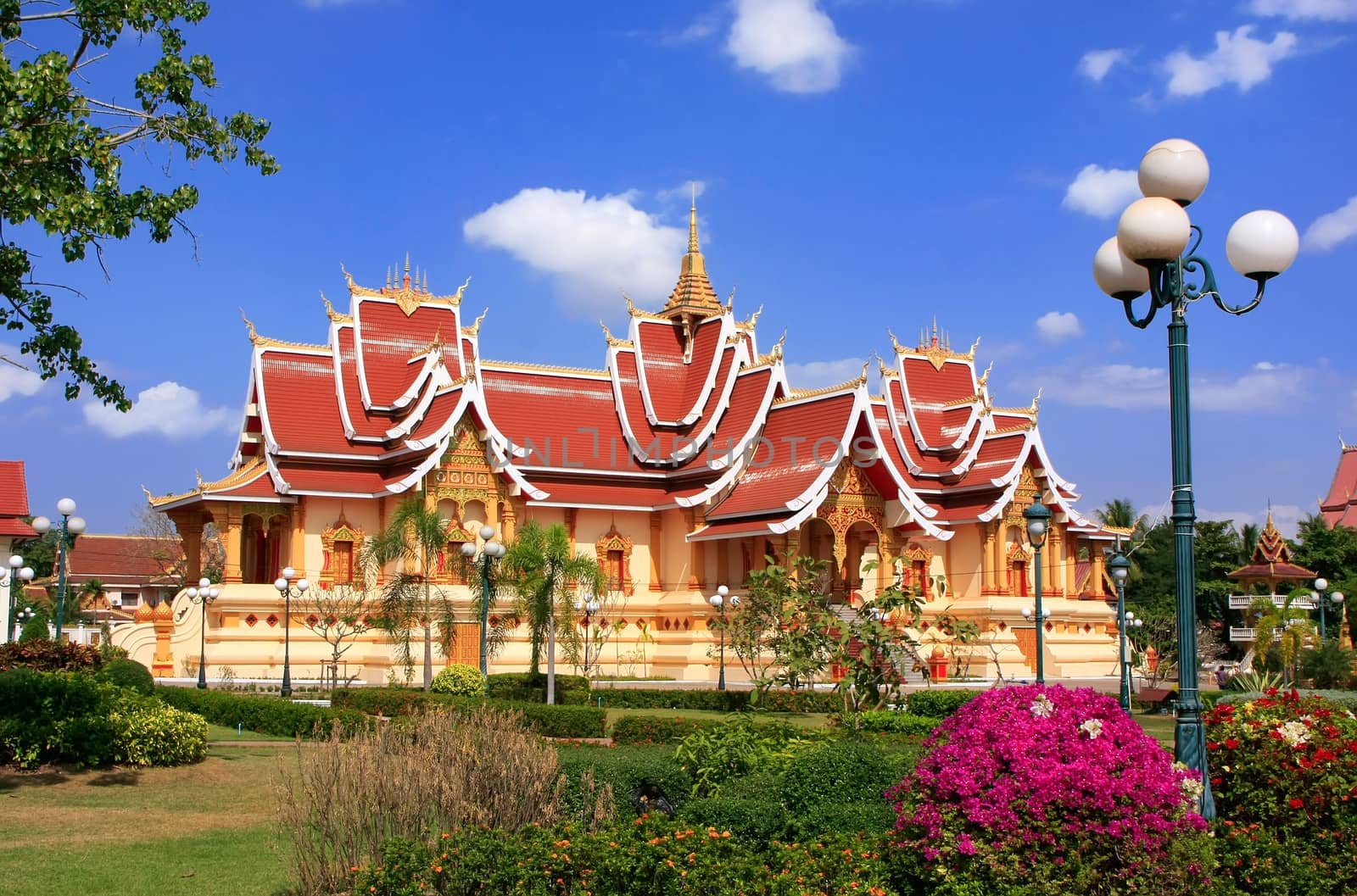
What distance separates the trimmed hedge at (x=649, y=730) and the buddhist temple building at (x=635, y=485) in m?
12.9

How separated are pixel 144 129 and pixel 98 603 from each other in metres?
53.1

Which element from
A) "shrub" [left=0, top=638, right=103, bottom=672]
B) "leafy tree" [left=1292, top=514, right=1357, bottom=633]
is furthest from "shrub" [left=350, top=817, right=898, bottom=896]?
"leafy tree" [left=1292, top=514, right=1357, bottom=633]

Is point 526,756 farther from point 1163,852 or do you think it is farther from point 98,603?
point 98,603

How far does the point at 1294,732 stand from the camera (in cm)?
802

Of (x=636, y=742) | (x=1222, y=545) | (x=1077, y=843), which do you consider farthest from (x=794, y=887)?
(x=1222, y=545)

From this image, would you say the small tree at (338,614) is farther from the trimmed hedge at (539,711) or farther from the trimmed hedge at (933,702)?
the trimmed hedge at (933,702)

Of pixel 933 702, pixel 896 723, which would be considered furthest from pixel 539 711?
pixel 933 702

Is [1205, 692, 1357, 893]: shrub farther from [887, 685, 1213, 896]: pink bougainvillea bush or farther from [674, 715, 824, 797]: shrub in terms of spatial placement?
[674, 715, 824, 797]: shrub

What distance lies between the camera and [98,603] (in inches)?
2413

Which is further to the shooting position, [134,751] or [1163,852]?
[134,751]

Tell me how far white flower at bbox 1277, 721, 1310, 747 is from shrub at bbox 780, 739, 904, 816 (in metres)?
2.52

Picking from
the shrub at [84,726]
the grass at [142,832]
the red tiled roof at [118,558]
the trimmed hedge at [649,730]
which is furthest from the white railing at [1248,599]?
the red tiled roof at [118,558]

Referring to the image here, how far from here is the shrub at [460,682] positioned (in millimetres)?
23438

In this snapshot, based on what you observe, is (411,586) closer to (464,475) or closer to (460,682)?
(460,682)
